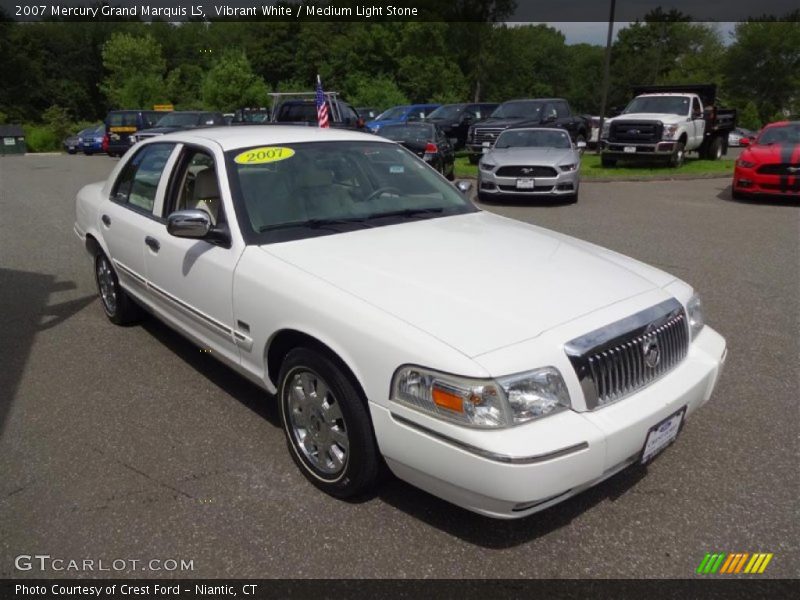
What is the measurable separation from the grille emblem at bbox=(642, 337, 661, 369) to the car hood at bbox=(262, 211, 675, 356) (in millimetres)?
237

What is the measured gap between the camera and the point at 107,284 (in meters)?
5.27

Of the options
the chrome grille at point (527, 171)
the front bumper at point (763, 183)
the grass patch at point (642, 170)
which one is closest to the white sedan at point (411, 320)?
the chrome grille at point (527, 171)

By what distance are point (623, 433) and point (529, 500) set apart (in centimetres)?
48

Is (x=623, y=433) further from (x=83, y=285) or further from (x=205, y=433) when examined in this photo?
(x=83, y=285)

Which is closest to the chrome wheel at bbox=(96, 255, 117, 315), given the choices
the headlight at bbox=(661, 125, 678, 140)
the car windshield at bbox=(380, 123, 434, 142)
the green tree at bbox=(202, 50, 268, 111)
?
the car windshield at bbox=(380, 123, 434, 142)

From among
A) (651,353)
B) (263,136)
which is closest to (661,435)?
(651,353)

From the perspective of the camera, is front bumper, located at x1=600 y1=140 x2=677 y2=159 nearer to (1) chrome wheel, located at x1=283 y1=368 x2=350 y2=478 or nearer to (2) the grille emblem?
(2) the grille emblem

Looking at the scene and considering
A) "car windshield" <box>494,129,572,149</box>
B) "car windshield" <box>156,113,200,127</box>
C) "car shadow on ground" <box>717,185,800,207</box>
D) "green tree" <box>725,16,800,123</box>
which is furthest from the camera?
"green tree" <box>725,16,800,123</box>

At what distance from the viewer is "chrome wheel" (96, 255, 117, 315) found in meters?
5.10

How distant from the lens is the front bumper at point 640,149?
16234 mm

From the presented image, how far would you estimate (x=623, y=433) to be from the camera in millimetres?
2449

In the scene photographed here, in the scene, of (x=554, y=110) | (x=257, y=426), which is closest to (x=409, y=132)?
(x=554, y=110)

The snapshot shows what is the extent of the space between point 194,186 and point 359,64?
Result: 2283 inches

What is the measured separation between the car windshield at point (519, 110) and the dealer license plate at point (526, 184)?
7.79 meters
